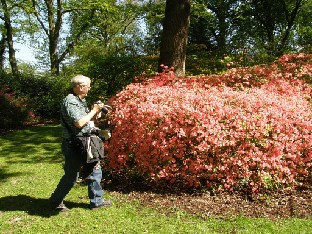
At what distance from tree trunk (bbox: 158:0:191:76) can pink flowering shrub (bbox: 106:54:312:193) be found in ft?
9.86

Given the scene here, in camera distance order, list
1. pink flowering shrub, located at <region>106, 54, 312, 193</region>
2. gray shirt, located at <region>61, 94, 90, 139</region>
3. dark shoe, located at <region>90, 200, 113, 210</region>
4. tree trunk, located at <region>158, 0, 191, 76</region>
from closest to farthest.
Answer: gray shirt, located at <region>61, 94, 90, 139</region> < dark shoe, located at <region>90, 200, 113, 210</region> < pink flowering shrub, located at <region>106, 54, 312, 193</region> < tree trunk, located at <region>158, 0, 191, 76</region>

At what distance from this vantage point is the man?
450 cm

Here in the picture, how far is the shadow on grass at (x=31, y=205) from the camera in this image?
199 inches

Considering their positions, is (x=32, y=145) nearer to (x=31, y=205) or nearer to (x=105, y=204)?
(x=31, y=205)

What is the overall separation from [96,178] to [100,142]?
60 cm

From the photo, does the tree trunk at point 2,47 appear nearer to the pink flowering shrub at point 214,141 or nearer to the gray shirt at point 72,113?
the pink flowering shrub at point 214,141

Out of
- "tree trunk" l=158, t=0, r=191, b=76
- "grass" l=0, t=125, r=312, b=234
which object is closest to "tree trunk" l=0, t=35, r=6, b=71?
"tree trunk" l=158, t=0, r=191, b=76

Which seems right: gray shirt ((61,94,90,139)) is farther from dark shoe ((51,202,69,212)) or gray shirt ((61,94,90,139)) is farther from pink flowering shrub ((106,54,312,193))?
pink flowering shrub ((106,54,312,193))

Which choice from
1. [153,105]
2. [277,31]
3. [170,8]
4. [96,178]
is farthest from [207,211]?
[277,31]

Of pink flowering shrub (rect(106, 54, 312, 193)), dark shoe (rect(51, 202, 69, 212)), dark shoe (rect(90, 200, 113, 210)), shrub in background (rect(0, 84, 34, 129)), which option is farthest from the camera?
shrub in background (rect(0, 84, 34, 129))

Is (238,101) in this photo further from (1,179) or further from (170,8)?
(1,179)

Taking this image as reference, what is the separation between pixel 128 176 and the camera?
21.2ft

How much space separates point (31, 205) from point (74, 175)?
1127 millimetres

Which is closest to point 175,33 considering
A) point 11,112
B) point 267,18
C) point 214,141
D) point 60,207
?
point 214,141
